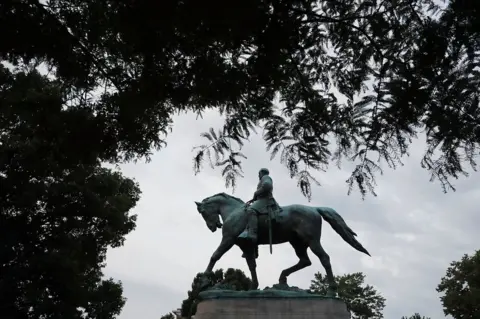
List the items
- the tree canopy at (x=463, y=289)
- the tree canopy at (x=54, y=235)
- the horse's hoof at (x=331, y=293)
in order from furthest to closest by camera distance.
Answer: the tree canopy at (x=463, y=289) < the tree canopy at (x=54, y=235) < the horse's hoof at (x=331, y=293)

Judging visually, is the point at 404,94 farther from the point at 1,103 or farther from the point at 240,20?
the point at 1,103

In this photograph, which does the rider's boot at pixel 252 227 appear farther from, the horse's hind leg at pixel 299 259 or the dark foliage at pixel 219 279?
the dark foliage at pixel 219 279

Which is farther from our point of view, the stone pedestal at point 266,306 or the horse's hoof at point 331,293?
the horse's hoof at point 331,293

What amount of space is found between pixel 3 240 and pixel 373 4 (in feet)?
50.3

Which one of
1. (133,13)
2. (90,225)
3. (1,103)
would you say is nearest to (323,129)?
(133,13)

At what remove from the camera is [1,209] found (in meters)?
17.8

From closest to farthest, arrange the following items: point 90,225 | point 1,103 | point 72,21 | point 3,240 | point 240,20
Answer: point 240,20 → point 72,21 → point 1,103 → point 3,240 → point 90,225

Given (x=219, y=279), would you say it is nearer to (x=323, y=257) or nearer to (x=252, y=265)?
(x=252, y=265)

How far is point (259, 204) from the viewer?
1161 centimetres

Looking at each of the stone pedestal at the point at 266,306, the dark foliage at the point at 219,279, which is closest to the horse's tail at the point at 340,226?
the stone pedestal at the point at 266,306

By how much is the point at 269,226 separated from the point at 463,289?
2287 cm

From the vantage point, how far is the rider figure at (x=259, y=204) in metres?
11.4

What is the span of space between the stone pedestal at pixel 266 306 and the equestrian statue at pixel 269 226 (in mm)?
507

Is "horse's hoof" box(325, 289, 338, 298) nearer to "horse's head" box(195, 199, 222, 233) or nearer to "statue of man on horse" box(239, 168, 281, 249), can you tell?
"statue of man on horse" box(239, 168, 281, 249)
